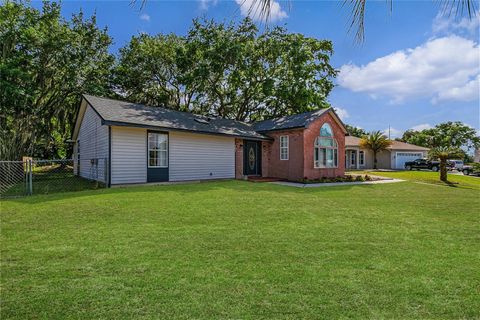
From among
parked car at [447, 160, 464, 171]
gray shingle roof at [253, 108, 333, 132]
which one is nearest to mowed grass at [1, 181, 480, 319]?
gray shingle roof at [253, 108, 333, 132]

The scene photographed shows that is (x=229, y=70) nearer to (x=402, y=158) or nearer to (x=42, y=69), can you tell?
(x=42, y=69)

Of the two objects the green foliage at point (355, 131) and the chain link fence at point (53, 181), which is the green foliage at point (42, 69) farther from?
the green foliage at point (355, 131)

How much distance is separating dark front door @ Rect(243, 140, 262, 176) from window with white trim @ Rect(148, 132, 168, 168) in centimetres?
510

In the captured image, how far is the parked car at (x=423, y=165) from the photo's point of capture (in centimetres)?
2827

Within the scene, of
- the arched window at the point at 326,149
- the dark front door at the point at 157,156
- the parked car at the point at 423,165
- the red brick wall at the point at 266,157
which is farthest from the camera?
the parked car at the point at 423,165

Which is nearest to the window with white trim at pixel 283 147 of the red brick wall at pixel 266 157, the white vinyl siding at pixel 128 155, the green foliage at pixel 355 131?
the red brick wall at pixel 266 157

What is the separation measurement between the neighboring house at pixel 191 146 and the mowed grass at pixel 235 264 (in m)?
→ 5.63

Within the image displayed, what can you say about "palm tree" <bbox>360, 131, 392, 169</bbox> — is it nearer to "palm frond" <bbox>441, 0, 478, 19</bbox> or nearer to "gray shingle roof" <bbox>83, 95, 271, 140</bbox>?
"gray shingle roof" <bbox>83, 95, 271, 140</bbox>

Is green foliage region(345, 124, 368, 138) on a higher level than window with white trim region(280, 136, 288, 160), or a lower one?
higher

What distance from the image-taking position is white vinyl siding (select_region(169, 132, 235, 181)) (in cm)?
1361

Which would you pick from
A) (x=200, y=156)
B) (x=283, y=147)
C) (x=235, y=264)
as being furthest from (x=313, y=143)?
(x=235, y=264)

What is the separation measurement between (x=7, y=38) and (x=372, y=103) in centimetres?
2105

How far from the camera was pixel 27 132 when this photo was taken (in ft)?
61.9

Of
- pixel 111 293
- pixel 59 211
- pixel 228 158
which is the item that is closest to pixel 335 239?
pixel 111 293
